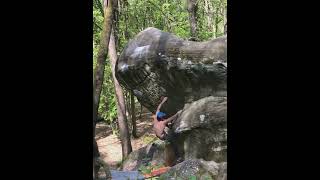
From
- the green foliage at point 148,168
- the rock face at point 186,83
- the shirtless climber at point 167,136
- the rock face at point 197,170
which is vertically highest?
the rock face at point 186,83

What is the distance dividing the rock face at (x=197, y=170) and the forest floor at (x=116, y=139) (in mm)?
2091

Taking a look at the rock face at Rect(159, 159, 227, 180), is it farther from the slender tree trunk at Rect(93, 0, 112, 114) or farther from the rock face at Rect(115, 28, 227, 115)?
the slender tree trunk at Rect(93, 0, 112, 114)

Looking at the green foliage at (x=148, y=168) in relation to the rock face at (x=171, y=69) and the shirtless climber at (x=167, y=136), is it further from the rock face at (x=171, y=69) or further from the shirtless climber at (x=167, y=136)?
the rock face at (x=171, y=69)

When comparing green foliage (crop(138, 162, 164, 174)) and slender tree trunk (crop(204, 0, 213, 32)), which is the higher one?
slender tree trunk (crop(204, 0, 213, 32))

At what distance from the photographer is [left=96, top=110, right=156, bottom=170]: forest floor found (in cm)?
812

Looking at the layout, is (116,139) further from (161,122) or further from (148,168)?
(161,122)

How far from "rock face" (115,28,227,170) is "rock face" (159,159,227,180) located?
121 millimetres

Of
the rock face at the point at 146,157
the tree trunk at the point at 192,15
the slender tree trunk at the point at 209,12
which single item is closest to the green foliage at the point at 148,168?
the rock face at the point at 146,157

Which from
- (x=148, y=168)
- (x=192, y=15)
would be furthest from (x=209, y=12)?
(x=148, y=168)

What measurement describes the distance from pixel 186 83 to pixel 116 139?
341cm

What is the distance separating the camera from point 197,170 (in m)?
5.70

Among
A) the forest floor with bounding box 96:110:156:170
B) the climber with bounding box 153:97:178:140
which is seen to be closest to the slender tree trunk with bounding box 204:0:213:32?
the forest floor with bounding box 96:110:156:170

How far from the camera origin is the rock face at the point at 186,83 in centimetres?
589

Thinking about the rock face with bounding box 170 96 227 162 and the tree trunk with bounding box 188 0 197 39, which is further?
the tree trunk with bounding box 188 0 197 39
